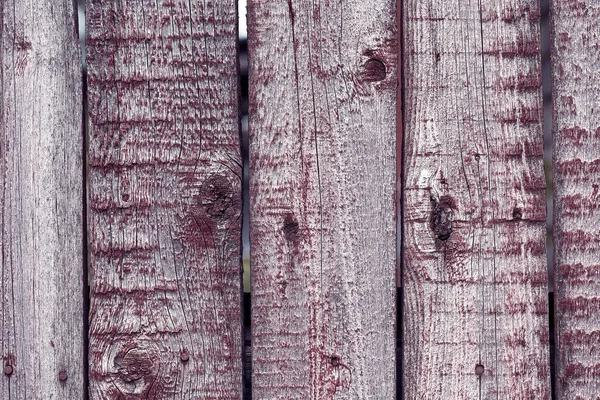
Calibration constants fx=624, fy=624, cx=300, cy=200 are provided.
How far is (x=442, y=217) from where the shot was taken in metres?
1.53

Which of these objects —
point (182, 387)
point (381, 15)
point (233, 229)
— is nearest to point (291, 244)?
point (233, 229)

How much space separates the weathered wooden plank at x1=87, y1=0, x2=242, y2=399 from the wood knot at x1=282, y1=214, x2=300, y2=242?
118 mm

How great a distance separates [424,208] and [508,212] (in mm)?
204

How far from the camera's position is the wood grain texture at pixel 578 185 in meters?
1.53

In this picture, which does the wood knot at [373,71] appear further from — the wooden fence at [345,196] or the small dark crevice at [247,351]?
the small dark crevice at [247,351]

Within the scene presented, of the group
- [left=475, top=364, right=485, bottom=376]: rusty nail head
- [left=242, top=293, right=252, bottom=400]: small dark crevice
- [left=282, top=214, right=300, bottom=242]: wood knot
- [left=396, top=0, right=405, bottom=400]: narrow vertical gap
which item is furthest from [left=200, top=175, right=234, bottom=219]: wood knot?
[left=475, top=364, right=485, bottom=376]: rusty nail head

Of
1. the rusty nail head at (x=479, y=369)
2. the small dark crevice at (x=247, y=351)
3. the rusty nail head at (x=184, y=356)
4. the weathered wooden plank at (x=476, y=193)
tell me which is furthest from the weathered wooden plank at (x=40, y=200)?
the rusty nail head at (x=479, y=369)

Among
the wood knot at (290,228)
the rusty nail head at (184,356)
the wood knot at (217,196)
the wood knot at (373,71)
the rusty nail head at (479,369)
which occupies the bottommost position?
the rusty nail head at (479,369)

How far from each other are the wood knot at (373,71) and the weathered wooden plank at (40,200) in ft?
2.35

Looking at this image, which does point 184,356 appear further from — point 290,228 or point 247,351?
point 290,228

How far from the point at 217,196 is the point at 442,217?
1.82 ft

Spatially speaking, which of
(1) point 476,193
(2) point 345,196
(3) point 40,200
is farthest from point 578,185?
(3) point 40,200

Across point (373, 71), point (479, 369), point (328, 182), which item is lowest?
point (479, 369)

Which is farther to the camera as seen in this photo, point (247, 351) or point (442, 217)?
point (247, 351)
